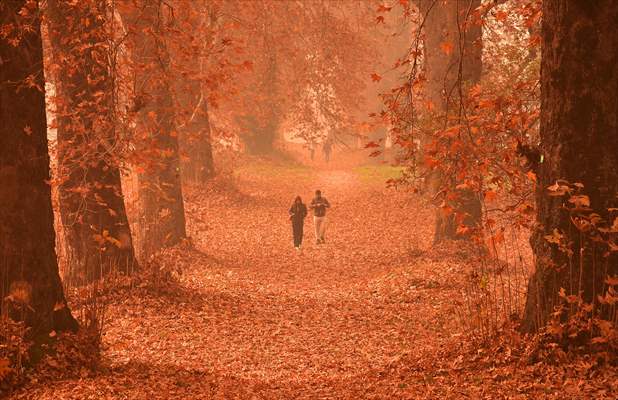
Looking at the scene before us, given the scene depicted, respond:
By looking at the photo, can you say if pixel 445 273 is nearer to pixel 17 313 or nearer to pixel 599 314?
pixel 599 314

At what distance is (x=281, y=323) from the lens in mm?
12172

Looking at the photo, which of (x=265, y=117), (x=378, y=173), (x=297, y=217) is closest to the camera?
(x=297, y=217)

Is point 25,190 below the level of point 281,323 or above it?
above

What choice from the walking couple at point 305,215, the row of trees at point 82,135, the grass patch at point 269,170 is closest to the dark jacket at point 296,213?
the walking couple at point 305,215

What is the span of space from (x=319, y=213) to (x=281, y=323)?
955 cm

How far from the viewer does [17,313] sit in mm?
7363

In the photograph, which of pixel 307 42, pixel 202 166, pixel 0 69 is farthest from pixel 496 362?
pixel 307 42

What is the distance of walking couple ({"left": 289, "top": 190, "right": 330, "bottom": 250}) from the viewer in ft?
67.8

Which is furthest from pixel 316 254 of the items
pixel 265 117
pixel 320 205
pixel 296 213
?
pixel 265 117

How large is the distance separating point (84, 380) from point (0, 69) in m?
3.27

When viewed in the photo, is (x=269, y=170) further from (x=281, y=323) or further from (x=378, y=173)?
(x=281, y=323)

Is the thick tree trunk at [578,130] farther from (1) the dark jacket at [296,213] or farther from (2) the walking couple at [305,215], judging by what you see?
(1) the dark jacket at [296,213]

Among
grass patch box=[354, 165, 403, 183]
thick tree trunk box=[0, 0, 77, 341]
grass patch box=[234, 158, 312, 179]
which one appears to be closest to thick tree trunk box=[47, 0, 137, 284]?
thick tree trunk box=[0, 0, 77, 341]

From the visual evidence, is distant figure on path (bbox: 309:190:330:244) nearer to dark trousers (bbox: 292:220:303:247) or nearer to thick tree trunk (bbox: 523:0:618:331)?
dark trousers (bbox: 292:220:303:247)
